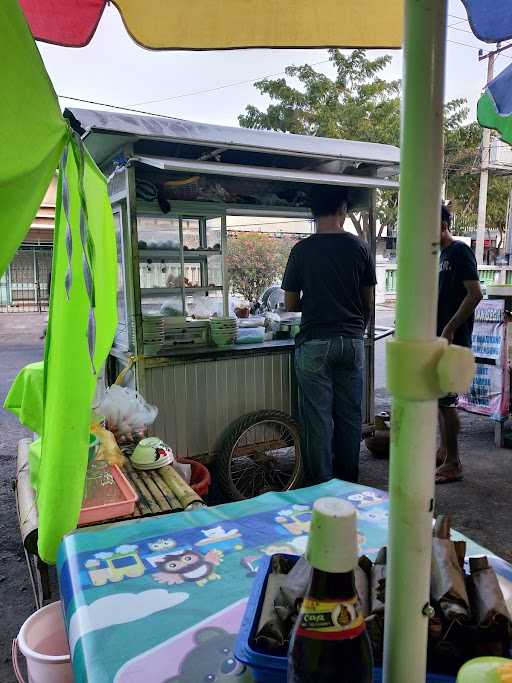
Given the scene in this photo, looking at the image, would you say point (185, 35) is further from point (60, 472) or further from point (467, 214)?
point (467, 214)

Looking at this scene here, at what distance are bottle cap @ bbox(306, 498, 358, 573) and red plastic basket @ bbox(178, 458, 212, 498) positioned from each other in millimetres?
2573

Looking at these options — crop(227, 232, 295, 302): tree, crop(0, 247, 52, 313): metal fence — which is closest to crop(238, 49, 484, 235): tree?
crop(227, 232, 295, 302): tree

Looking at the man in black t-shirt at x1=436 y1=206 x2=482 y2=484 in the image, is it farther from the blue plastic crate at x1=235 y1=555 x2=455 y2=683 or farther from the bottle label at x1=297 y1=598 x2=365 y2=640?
the bottle label at x1=297 y1=598 x2=365 y2=640

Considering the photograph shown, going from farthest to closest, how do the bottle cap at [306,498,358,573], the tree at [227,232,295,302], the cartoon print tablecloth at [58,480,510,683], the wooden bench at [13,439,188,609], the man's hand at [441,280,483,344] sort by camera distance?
the tree at [227,232,295,302] → the man's hand at [441,280,483,344] → the wooden bench at [13,439,188,609] → the cartoon print tablecloth at [58,480,510,683] → the bottle cap at [306,498,358,573]

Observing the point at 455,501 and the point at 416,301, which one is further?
the point at 455,501

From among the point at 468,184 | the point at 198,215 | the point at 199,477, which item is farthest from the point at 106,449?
the point at 468,184

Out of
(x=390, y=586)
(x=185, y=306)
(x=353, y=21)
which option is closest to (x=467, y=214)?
(x=185, y=306)

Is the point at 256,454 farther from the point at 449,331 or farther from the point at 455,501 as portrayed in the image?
the point at 449,331

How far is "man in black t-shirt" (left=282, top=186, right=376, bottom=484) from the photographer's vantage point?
3.34 metres

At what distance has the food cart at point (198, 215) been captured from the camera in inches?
130

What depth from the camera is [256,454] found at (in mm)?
3914

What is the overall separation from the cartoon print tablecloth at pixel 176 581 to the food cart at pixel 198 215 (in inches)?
81.8

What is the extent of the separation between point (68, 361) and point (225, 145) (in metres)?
2.35

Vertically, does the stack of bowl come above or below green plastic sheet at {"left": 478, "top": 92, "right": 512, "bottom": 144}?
below
